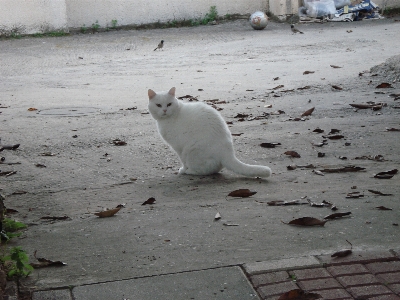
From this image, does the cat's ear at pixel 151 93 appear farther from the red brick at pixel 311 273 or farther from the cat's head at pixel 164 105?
the red brick at pixel 311 273

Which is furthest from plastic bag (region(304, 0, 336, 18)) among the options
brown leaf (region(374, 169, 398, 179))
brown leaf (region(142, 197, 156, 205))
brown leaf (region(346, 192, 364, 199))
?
brown leaf (region(142, 197, 156, 205))

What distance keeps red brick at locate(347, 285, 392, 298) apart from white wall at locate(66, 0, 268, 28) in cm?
1720

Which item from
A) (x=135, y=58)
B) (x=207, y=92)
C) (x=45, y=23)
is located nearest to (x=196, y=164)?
(x=207, y=92)

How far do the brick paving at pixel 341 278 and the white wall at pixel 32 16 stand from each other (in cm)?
1649

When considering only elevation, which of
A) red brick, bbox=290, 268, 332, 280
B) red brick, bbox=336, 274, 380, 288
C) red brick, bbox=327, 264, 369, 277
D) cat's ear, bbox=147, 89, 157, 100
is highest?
cat's ear, bbox=147, 89, 157, 100

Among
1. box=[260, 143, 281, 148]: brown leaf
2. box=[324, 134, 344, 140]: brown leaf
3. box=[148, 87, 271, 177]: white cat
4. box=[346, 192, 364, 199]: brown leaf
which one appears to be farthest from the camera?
box=[324, 134, 344, 140]: brown leaf

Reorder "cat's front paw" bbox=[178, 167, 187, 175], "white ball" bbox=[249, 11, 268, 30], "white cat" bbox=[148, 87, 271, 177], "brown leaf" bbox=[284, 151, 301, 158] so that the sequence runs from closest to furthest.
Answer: "white cat" bbox=[148, 87, 271, 177] < "cat's front paw" bbox=[178, 167, 187, 175] < "brown leaf" bbox=[284, 151, 301, 158] < "white ball" bbox=[249, 11, 268, 30]

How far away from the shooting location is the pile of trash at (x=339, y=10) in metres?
18.4

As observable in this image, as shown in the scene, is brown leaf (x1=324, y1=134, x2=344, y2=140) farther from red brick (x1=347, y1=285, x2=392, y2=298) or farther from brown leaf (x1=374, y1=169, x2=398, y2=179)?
red brick (x1=347, y1=285, x2=392, y2=298)

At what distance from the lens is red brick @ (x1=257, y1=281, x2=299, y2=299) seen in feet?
8.50

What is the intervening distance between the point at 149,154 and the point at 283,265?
2.83 meters

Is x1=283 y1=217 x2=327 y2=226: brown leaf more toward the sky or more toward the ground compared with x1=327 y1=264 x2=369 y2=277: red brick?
more toward the sky

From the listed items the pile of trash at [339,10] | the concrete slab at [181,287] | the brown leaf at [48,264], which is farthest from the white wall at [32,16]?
the concrete slab at [181,287]

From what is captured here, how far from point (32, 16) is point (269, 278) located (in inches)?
657
